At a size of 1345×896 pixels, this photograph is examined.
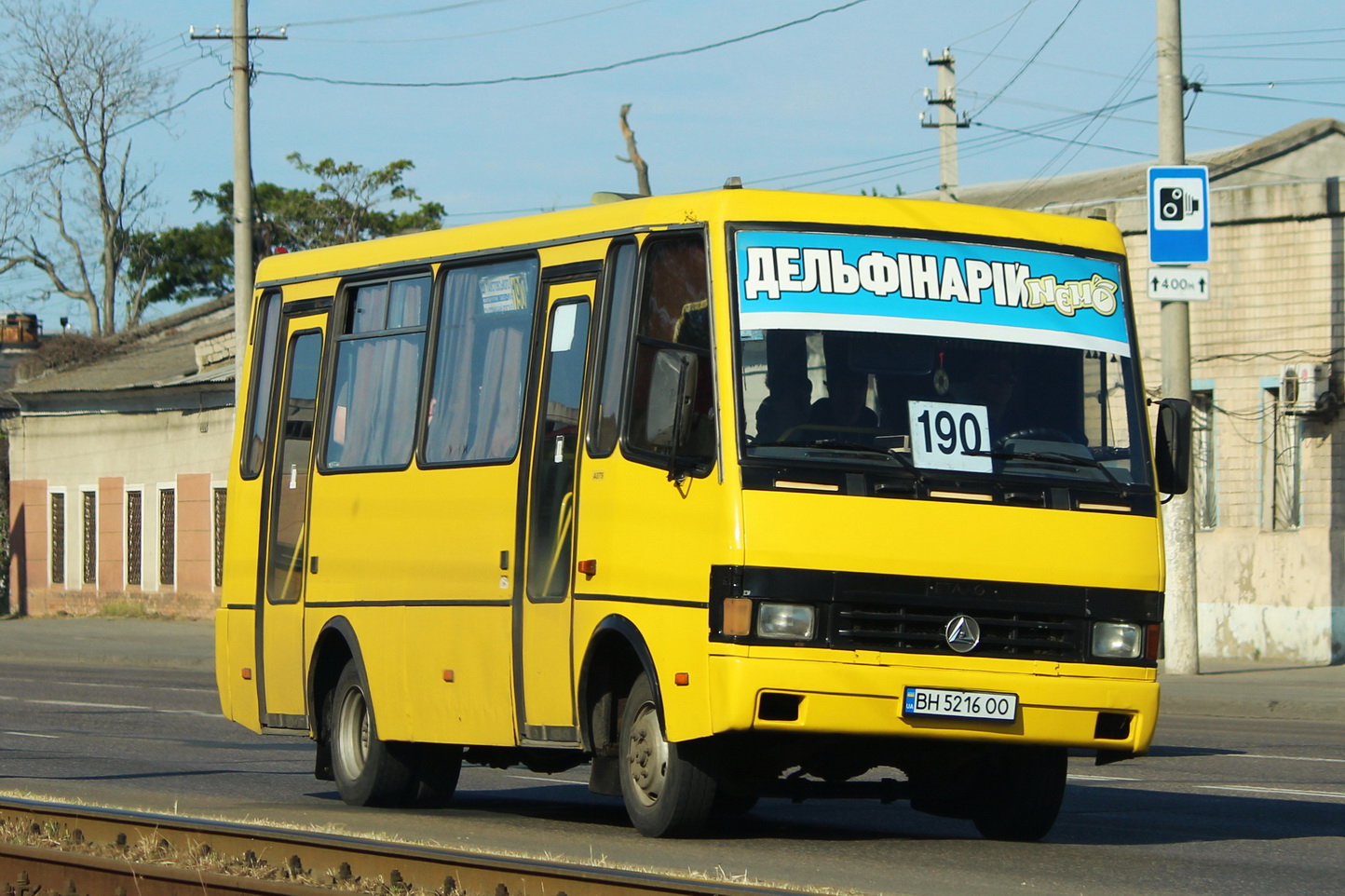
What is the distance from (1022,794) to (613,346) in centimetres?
291

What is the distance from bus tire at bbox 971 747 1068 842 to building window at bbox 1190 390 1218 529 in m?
17.4

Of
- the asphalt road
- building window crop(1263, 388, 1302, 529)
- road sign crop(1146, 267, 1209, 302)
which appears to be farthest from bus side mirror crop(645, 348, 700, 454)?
building window crop(1263, 388, 1302, 529)

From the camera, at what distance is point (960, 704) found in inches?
360

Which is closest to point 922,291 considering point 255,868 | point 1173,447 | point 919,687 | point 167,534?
point 1173,447

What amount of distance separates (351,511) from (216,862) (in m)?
4.01

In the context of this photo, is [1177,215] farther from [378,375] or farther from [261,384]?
[378,375]

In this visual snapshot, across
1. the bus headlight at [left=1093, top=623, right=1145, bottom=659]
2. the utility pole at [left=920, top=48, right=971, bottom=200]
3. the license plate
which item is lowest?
the license plate

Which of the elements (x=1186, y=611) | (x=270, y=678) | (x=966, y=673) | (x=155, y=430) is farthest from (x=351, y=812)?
(x=155, y=430)

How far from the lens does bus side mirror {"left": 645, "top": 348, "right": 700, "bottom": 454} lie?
9320 millimetres

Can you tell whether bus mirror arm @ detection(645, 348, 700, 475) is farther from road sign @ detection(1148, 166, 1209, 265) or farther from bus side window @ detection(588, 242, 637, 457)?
road sign @ detection(1148, 166, 1209, 265)

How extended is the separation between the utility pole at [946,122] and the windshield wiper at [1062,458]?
115 feet

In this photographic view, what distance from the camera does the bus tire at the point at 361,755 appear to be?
12.2 m

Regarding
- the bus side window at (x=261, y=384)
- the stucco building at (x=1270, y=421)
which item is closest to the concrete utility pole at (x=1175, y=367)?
the stucco building at (x=1270, y=421)

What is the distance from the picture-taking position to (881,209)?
392 inches
